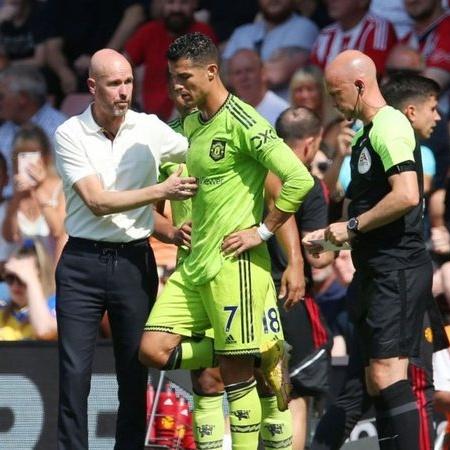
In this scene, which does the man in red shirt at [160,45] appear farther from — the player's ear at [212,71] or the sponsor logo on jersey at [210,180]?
the sponsor logo on jersey at [210,180]

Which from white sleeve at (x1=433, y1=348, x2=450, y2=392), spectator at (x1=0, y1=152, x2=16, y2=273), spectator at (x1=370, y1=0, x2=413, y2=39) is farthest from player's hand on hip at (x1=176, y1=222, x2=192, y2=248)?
spectator at (x1=370, y1=0, x2=413, y2=39)

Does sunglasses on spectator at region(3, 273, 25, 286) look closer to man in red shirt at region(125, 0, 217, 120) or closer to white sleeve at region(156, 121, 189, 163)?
white sleeve at region(156, 121, 189, 163)

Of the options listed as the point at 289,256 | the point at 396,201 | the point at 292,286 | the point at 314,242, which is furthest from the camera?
the point at 289,256

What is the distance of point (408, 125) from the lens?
7.48 metres

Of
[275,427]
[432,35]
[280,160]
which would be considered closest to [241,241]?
[280,160]

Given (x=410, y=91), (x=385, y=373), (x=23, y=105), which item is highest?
(x=23, y=105)

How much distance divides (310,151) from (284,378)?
177 cm

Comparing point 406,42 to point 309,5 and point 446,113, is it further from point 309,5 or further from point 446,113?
point 309,5

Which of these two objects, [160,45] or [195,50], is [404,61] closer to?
[160,45]

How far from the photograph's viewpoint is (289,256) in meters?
8.04

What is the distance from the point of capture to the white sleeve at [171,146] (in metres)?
8.00

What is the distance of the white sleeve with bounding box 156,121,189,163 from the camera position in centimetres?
800

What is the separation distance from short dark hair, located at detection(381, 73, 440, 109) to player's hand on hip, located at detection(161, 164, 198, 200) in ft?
4.49

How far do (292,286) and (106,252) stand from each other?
3.31ft
